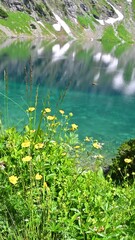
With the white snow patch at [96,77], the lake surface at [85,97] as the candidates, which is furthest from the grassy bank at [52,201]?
the white snow patch at [96,77]

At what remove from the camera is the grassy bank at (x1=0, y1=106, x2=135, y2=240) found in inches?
195

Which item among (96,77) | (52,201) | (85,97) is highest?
(96,77)

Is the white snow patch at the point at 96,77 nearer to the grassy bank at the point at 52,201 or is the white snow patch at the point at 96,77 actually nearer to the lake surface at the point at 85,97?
the lake surface at the point at 85,97

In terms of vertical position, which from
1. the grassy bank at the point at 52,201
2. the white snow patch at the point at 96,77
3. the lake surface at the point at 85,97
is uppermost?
the white snow patch at the point at 96,77

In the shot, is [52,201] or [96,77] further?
[96,77]

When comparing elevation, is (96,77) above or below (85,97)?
above

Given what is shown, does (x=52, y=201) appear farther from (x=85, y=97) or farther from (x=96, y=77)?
(x=96, y=77)

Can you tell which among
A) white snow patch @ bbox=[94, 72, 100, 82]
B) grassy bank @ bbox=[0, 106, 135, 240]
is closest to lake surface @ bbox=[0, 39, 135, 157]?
white snow patch @ bbox=[94, 72, 100, 82]

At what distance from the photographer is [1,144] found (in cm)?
646

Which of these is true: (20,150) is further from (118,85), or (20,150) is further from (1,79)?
(118,85)

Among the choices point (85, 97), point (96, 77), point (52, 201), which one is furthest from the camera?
point (96, 77)

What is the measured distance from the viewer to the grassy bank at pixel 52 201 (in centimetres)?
495

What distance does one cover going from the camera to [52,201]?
5457 millimetres

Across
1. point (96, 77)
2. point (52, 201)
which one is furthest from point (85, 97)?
point (52, 201)
